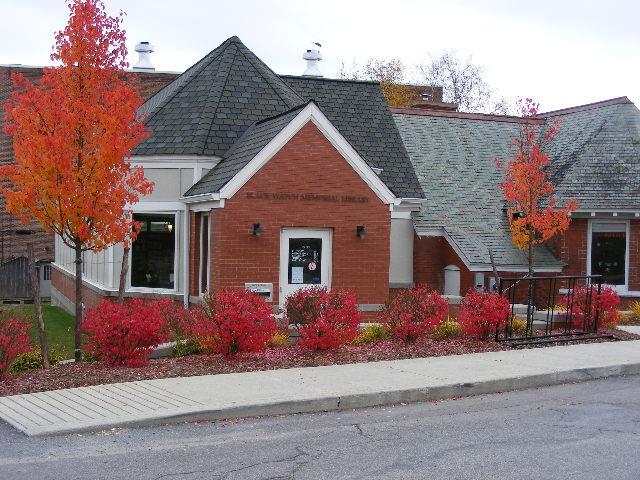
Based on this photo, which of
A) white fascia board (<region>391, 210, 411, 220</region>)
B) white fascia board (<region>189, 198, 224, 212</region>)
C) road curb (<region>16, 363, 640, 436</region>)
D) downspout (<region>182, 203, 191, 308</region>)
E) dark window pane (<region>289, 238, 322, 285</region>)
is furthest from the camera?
white fascia board (<region>391, 210, 411, 220</region>)

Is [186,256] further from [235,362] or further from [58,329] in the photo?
[235,362]

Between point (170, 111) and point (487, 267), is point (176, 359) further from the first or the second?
point (487, 267)

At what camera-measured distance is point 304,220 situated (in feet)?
55.6

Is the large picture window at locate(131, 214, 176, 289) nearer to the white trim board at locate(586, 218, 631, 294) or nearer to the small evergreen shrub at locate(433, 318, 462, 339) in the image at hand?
the small evergreen shrub at locate(433, 318, 462, 339)

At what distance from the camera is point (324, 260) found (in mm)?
17391

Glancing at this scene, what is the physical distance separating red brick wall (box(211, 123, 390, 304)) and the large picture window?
1983 mm

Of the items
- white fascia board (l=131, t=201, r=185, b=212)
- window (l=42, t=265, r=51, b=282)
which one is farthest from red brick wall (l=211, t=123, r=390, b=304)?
window (l=42, t=265, r=51, b=282)

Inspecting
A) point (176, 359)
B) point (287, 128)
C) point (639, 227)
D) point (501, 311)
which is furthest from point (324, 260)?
point (639, 227)

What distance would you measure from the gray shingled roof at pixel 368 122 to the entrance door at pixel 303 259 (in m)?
4.43

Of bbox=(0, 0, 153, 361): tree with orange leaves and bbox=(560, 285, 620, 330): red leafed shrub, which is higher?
bbox=(0, 0, 153, 361): tree with orange leaves

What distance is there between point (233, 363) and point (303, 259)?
19.6 ft

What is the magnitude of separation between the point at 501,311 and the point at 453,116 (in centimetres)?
1397

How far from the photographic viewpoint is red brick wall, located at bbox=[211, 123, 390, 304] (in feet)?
53.9

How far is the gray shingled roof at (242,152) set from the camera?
654 inches
